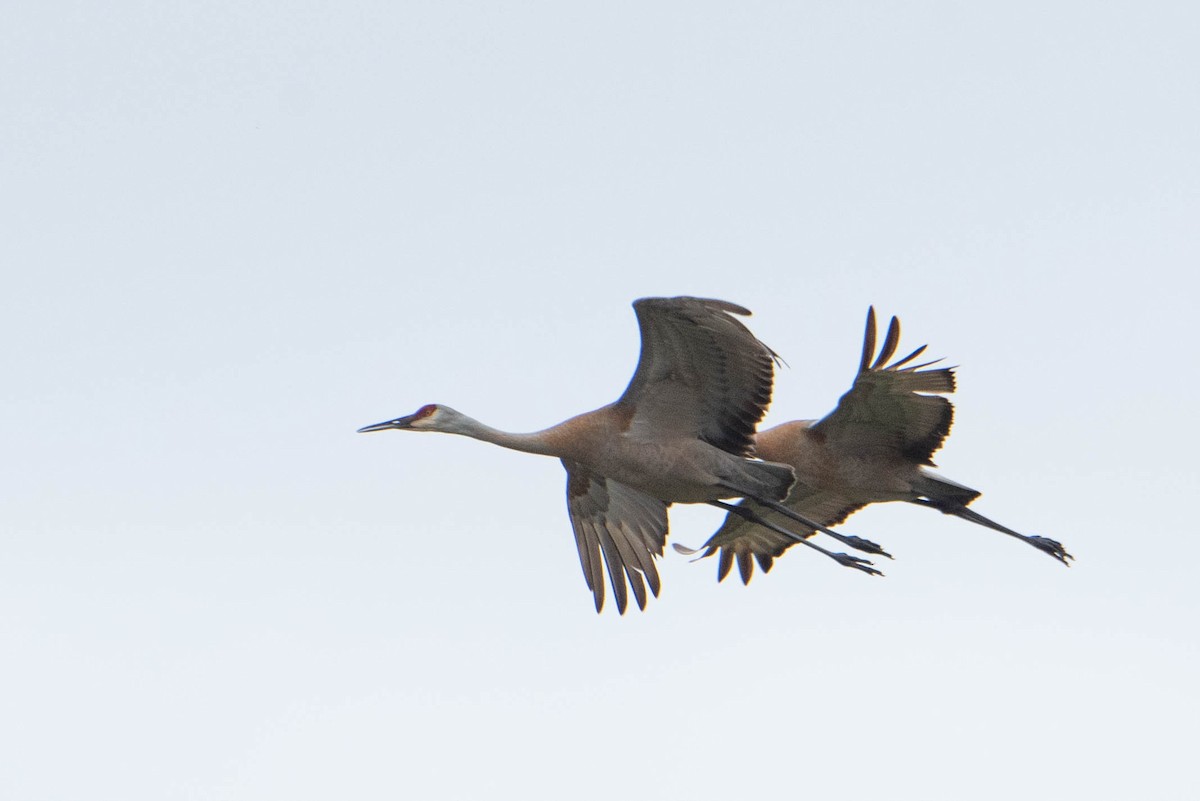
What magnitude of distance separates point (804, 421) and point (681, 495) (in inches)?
61.7

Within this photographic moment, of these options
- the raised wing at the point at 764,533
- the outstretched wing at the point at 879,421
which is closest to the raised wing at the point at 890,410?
the outstretched wing at the point at 879,421

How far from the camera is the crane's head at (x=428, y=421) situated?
14391 millimetres

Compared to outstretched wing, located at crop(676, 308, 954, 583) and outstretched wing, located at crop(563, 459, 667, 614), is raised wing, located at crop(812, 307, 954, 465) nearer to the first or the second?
outstretched wing, located at crop(676, 308, 954, 583)

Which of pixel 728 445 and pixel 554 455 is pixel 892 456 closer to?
pixel 728 445

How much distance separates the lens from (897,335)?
13.9 meters

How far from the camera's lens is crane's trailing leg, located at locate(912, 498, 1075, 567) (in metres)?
15.3

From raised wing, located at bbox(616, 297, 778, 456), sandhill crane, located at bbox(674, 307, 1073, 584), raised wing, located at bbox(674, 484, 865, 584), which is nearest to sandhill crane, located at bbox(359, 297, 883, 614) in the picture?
raised wing, located at bbox(616, 297, 778, 456)

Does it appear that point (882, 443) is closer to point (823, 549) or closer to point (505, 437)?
point (823, 549)

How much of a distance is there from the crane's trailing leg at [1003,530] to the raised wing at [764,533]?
0.86 meters

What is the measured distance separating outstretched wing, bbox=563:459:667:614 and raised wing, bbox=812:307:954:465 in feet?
4.70

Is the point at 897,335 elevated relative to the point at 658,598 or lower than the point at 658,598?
elevated

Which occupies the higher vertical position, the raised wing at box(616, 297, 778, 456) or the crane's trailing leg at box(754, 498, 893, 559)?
the raised wing at box(616, 297, 778, 456)

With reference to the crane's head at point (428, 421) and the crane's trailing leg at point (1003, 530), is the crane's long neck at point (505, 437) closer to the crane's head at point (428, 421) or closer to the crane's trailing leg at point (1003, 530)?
the crane's head at point (428, 421)

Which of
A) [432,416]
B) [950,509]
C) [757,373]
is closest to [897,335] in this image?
[757,373]
